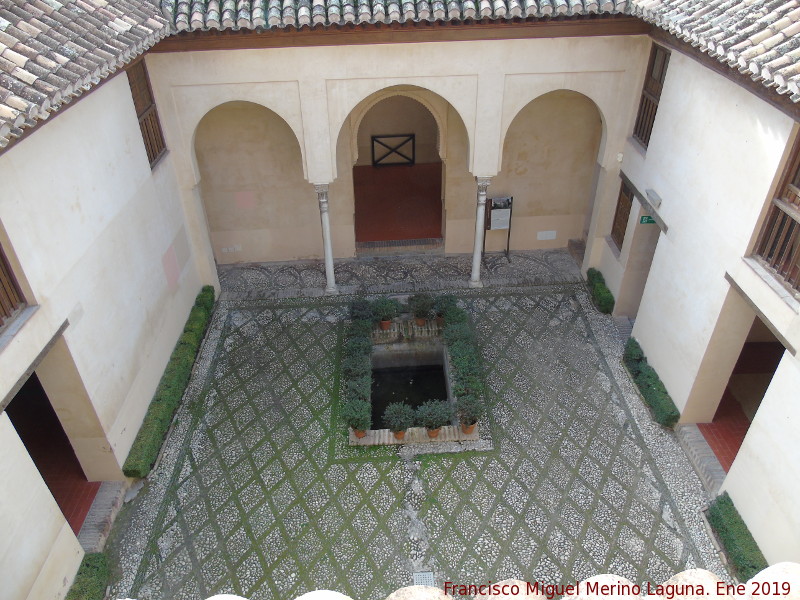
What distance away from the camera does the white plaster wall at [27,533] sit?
5.92 metres

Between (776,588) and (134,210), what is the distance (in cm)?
894

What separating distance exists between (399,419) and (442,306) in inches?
110

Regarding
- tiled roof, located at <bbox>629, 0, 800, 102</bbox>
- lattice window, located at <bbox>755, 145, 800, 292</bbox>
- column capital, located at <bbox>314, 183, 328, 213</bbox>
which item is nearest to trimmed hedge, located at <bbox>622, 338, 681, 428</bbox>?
lattice window, located at <bbox>755, 145, 800, 292</bbox>

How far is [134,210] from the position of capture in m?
9.05

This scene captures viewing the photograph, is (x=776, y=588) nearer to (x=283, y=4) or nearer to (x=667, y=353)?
(x=667, y=353)

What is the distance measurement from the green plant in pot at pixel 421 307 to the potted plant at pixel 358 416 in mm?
2385

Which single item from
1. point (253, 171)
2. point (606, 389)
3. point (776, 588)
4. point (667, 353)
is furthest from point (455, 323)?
point (776, 588)

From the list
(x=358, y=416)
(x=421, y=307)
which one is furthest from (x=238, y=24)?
(x=358, y=416)

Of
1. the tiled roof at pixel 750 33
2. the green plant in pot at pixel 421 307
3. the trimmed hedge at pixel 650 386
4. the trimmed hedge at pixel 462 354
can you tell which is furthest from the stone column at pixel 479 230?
the tiled roof at pixel 750 33

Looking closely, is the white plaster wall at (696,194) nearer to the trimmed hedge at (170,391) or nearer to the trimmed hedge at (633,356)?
the trimmed hedge at (633,356)

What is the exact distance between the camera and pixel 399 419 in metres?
8.89

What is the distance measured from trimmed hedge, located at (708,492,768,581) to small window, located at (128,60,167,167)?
979cm

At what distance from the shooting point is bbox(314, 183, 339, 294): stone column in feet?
36.4

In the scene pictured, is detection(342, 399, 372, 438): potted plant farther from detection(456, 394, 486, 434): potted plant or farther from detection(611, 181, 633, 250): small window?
detection(611, 181, 633, 250): small window
